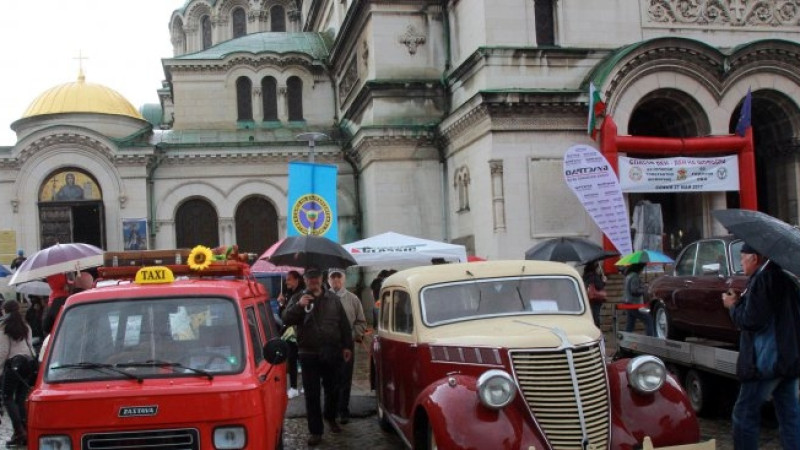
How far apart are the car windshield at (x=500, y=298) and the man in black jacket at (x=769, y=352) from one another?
4.99 feet

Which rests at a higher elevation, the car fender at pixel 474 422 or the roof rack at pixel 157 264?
the roof rack at pixel 157 264

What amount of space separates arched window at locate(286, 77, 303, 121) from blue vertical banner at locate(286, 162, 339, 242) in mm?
15145


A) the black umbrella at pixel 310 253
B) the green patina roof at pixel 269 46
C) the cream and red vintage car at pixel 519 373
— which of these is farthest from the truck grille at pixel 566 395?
the green patina roof at pixel 269 46

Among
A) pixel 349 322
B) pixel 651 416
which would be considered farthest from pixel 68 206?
pixel 651 416

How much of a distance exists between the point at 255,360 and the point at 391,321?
2394 mm

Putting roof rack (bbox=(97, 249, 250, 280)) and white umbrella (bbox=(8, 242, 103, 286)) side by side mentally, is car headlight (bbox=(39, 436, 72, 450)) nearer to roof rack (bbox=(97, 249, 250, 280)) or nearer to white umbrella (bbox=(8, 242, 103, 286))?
roof rack (bbox=(97, 249, 250, 280))

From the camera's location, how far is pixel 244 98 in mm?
31812

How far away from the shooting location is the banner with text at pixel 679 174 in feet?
71.6

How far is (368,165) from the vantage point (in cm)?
2666

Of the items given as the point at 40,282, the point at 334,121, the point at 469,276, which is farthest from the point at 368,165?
the point at 469,276

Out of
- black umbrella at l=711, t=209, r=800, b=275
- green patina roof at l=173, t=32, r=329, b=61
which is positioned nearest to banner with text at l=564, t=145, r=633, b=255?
black umbrella at l=711, t=209, r=800, b=275

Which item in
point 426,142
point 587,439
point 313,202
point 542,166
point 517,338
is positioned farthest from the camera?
point 426,142

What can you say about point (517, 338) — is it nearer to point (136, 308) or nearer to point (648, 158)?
point (136, 308)

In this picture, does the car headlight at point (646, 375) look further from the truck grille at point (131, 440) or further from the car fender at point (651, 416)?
the truck grille at point (131, 440)
